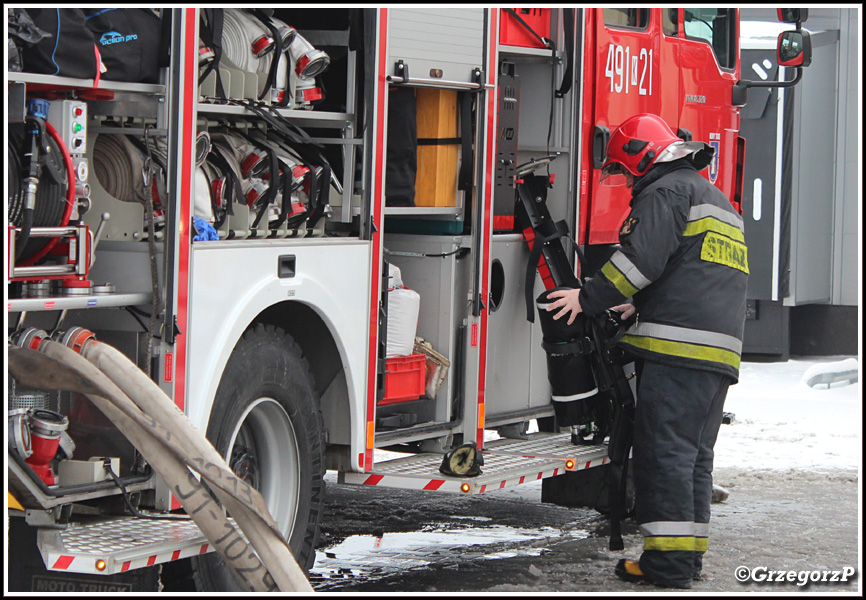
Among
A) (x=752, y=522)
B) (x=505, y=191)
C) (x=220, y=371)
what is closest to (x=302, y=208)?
(x=220, y=371)

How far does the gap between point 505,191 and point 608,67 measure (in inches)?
37.8

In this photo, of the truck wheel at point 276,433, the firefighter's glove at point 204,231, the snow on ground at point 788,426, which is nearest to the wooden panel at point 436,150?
the truck wheel at point 276,433

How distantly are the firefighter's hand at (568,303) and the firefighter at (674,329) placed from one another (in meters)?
0.01

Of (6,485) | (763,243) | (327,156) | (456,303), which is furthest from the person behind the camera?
(763,243)

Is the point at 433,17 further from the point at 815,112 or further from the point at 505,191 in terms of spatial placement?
the point at 815,112

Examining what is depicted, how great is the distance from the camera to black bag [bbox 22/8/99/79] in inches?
165

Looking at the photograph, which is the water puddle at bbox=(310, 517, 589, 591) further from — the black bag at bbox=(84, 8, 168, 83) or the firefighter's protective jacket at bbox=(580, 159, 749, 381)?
the black bag at bbox=(84, 8, 168, 83)

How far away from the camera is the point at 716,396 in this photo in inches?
245

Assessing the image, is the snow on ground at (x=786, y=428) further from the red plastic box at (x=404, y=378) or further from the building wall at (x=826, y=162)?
the red plastic box at (x=404, y=378)

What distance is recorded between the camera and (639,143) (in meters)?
6.27

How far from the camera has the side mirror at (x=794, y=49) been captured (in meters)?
7.97

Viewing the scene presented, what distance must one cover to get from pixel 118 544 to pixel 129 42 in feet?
5.43

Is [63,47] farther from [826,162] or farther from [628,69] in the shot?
[826,162]

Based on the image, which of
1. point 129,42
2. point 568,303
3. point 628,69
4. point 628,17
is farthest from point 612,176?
point 129,42
